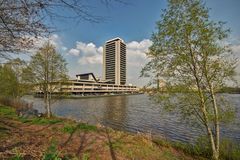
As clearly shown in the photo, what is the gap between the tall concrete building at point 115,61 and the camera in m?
162

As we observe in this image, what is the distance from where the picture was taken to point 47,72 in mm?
20672

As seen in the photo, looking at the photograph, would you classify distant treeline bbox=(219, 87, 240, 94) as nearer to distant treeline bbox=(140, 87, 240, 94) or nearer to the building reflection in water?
distant treeline bbox=(140, 87, 240, 94)

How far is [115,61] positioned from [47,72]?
5669 inches

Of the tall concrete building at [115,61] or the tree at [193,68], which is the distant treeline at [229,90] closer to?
the tree at [193,68]

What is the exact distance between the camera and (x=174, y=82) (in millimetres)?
10312

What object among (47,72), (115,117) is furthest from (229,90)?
(115,117)

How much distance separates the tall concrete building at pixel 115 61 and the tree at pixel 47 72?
137623mm

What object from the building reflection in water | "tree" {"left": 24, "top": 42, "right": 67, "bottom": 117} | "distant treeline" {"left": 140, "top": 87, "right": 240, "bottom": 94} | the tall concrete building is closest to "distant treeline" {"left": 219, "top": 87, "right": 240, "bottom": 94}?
"distant treeline" {"left": 140, "top": 87, "right": 240, "bottom": 94}

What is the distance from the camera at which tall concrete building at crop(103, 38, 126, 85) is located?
533 ft

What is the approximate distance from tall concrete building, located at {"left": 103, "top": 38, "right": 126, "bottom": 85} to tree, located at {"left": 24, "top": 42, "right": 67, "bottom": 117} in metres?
138

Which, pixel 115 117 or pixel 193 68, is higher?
pixel 193 68

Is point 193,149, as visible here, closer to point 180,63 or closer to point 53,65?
point 180,63

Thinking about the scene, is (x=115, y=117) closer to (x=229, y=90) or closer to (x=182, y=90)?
(x=182, y=90)

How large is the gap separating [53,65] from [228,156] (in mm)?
18239
